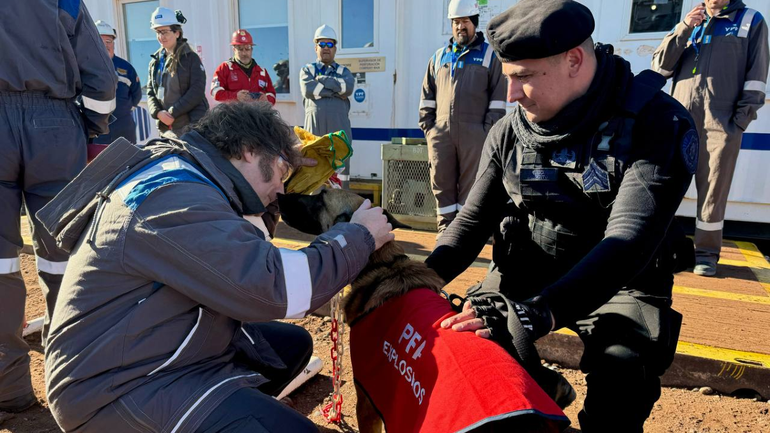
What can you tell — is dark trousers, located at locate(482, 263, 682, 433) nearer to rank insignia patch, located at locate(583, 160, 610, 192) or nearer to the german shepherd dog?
rank insignia patch, located at locate(583, 160, 610, 192)

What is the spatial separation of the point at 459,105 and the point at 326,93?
2.15 m

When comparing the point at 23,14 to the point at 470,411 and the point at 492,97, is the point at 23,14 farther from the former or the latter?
the point at 492,97

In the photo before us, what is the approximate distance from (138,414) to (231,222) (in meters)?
0.69

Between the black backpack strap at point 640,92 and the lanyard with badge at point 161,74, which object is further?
the lanyard with badge at point 161,74

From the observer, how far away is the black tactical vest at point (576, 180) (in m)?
1.85

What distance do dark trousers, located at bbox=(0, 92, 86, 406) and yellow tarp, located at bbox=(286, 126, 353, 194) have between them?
1367 millimetres

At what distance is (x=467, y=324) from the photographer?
5.33ft

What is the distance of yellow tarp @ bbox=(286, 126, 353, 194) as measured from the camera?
242cm

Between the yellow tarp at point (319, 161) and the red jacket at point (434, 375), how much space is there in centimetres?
81

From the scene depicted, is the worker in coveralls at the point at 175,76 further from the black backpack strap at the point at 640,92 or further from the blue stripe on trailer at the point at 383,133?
the black backpack strap at the point at 640,92

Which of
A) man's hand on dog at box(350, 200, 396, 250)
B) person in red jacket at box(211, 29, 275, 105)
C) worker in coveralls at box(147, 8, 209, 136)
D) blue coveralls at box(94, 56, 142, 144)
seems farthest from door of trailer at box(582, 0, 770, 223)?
blue coveralls at box(94, 56, 142, 144)

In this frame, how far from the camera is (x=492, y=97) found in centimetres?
524

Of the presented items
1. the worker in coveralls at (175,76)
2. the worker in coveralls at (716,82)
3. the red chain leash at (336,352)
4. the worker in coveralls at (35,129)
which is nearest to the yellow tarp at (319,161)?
the red chain leash at (336,352)

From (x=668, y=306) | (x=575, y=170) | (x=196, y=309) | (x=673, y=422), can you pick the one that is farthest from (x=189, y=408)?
(x=673, y=422)
